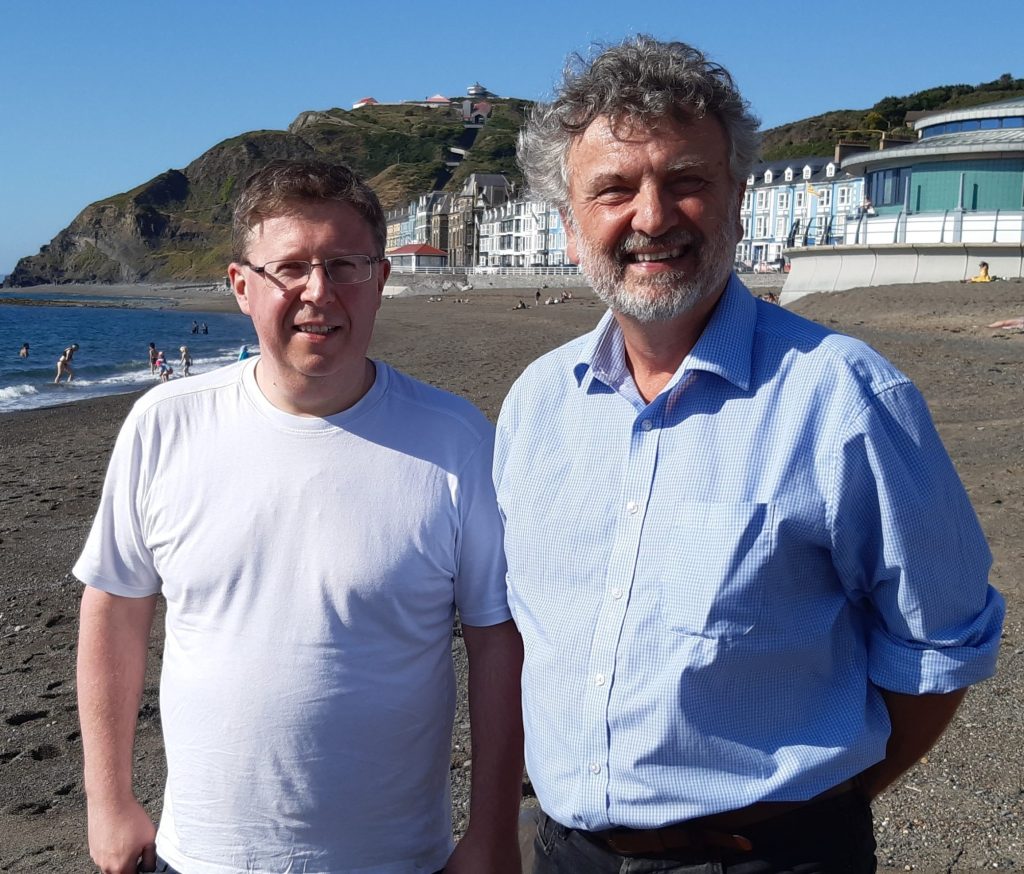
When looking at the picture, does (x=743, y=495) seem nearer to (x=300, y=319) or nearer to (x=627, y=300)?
(x=627, y=300)

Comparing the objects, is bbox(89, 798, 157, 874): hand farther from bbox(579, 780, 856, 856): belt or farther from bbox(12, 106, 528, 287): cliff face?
bbox(12, 106, 528, 287): cliff face

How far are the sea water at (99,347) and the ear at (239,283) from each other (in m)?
1.63

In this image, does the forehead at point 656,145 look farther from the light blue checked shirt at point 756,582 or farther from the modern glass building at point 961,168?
the modern glass building at point 961,168

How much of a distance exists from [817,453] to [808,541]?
0.54 ft

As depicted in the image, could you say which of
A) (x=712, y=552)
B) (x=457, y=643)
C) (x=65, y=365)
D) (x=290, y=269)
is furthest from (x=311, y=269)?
(x=65, y=365)

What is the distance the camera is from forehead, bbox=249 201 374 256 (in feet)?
7.27

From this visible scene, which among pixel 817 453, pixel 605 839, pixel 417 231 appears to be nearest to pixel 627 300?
pixel 817 453

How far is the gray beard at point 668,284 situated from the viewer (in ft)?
6.66

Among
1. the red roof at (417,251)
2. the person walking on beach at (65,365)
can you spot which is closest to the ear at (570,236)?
the person walking on beach at (65,365)

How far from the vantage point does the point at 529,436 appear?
2234 millimetres

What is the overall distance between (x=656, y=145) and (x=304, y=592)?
46.7 inches

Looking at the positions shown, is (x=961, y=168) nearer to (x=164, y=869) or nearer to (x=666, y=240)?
(x=666, y=240)

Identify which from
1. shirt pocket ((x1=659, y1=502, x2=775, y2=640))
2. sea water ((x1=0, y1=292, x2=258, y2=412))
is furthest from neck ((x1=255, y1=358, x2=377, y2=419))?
sea water ((x1=0, y1=292, x2=258, y2=412))

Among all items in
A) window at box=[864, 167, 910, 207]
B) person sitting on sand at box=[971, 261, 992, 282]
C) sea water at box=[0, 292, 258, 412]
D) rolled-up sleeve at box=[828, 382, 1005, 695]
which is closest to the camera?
rolled-up sleeve at box=[828, 382, 1005, 695]
